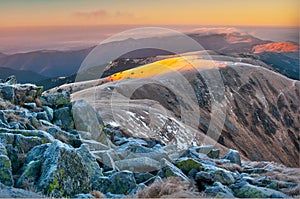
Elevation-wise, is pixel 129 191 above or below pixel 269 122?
above

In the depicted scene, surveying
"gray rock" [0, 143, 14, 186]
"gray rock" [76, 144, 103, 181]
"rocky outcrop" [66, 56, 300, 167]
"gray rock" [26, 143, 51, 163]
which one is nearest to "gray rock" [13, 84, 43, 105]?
"gray rock" [76, 144, 103, 181]

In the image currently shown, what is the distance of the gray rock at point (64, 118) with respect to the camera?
21.7 m

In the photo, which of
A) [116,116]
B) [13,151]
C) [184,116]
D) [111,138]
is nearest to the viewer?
[13,151]

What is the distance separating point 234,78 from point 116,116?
102995mm

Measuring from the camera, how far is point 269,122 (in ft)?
421

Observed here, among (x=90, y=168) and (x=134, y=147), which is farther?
(x=134, y=147)

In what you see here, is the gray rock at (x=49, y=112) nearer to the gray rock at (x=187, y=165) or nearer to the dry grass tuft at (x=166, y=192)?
the gray rock at (x=187, y=165)

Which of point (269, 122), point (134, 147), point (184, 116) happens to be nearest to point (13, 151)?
point (134, 147)

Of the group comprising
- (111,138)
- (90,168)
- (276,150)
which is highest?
(90,168)

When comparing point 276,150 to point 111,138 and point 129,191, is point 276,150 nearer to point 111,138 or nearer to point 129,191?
point 111,138

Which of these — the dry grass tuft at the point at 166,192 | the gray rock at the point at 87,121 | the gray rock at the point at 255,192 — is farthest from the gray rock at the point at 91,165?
the gray rock at the point at 87,121

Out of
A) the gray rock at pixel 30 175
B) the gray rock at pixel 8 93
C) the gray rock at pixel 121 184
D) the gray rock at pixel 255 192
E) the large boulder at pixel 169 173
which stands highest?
the gray rock at pixel 8 93

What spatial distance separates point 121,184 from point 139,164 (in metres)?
3.37

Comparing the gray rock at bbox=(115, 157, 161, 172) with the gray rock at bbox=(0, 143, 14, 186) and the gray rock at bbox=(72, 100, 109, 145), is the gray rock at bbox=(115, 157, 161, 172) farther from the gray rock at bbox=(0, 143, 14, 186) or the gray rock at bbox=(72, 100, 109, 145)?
the gray rock at bbox=(0, 143, 14, 186)
